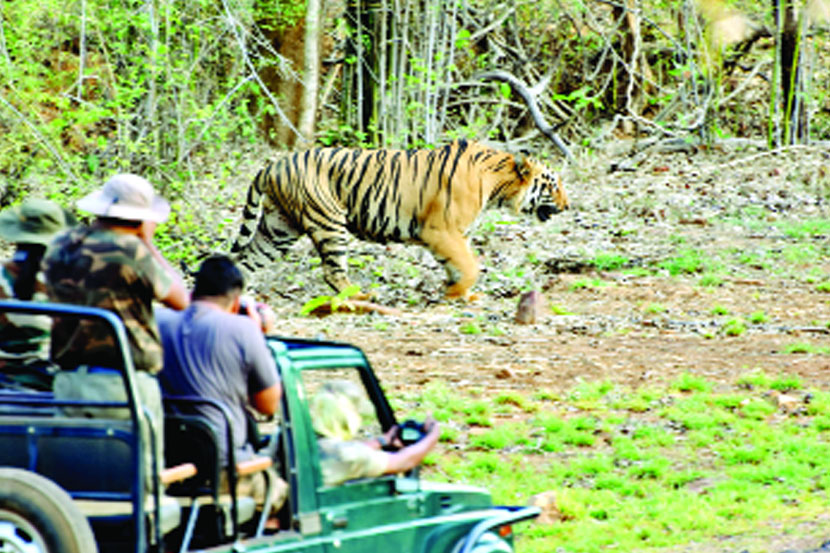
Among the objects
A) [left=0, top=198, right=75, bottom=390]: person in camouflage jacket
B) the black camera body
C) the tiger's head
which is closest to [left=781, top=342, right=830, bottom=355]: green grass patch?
the tiger's head

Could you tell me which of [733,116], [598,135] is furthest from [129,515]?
[733,116]

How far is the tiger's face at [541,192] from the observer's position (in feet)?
45.6

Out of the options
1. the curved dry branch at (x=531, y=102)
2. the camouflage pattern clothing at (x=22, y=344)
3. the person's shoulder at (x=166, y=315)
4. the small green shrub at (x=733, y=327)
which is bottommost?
the small green shrub at (x=733, y=327)

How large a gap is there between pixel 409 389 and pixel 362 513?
4.94 m

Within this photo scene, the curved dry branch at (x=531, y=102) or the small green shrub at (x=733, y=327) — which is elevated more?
the curved dry branch at (x=531, y=102)

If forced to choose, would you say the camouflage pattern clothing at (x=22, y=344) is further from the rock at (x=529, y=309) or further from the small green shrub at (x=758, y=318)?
the small green shrub at (x=758, y=318)

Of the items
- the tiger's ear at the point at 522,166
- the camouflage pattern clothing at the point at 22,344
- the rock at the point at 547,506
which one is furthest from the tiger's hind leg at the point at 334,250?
the camouflage pattern clothing at the point at 22,344

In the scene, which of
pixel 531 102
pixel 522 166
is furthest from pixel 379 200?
pixel 531 102

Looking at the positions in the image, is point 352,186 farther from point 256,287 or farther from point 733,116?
point 733,116

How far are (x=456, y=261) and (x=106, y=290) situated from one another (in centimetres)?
888

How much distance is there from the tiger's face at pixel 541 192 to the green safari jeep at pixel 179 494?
8967 mm

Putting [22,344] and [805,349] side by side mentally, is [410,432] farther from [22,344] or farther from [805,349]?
[805,349]

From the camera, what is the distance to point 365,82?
15484mm

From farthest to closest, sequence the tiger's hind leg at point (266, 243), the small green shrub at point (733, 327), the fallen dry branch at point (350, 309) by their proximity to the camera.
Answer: the tiger's hind leg at point (266, 243)
the fallen dry branch at point (350, 309)
the small green shrub at point (733, 327)
